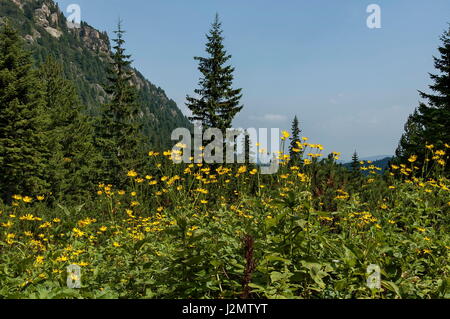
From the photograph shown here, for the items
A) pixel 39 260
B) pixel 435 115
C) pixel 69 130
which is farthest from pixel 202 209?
pixel 69 130

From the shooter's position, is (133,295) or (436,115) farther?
(436,115)

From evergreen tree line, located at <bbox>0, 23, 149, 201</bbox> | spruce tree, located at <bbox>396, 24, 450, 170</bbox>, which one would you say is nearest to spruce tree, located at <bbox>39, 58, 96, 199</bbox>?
evergreen tree line, located at <bbox>0, 23, 149, 201</bbox>

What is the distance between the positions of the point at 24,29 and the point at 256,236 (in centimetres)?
21777

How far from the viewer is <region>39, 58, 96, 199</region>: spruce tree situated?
29297 mm

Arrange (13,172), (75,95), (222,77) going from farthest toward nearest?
(75,95) < (222,77) < (13,172)

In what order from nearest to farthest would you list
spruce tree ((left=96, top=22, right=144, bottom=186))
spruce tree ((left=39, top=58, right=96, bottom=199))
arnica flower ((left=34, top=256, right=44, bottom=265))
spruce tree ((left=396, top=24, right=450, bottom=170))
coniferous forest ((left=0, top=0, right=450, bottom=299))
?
1. coniferous forest ((left=0, top=0, right=450, bottom=299))
2. arnica flower ((left=34, top=256, right=44, bottom=265))
3. spruce tree ((left=396, top=24, right=450, bottom=170))
4. spruce tree ((left=96, top=22, right=144, bottom=186))
5. spruce tree ((left=39, top=58, right=96, bottom=199))

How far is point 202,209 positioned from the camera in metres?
5.18

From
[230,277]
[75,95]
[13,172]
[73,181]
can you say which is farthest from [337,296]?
[75,95]

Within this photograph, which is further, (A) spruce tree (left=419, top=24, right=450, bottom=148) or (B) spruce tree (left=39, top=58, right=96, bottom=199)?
(B) spruce tree (left=39, top=58, right=96, bottom=199)

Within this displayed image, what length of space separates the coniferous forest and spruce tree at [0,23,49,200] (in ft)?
0.34

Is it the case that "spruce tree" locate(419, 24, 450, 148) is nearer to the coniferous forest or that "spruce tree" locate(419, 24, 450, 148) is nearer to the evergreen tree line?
the coniferous forest

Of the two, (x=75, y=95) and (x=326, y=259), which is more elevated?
(x=75, y=95)
